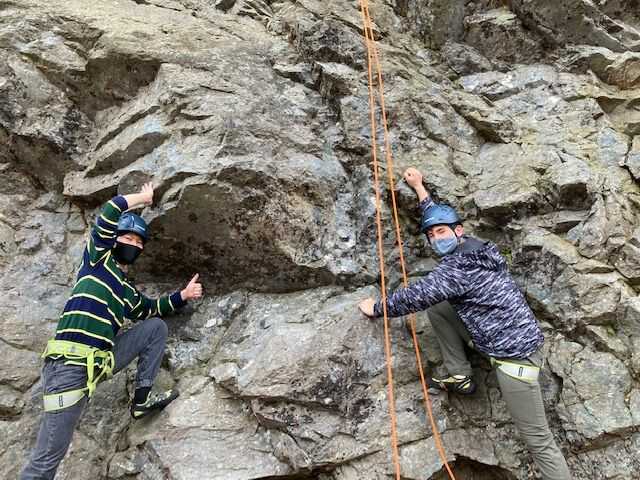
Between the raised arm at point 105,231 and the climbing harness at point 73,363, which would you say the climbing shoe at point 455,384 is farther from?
the raised arm at point 105,231

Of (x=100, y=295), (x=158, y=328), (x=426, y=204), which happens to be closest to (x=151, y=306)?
(x=158, y=328)

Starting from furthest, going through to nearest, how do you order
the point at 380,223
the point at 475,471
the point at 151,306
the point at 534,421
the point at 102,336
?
the point at 380,223 → the point at 151,306 → the point at 475,471 → the point at 102,336 → the point at 534,421

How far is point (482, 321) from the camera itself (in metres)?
5.05

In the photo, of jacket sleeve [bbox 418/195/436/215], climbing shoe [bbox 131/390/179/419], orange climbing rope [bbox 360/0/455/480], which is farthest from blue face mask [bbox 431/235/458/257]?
climbing shoe [bbox 131/390/179/419]

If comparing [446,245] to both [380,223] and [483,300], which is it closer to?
[483,300]

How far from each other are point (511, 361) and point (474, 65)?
6.43 metres

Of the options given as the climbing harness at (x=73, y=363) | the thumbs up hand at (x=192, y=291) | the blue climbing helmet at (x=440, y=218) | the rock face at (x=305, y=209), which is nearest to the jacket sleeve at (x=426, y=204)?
the rock face at (x=305, y=209)

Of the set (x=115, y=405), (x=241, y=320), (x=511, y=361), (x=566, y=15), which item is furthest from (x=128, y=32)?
(x=566, y=15)

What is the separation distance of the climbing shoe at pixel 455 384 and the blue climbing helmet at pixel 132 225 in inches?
162

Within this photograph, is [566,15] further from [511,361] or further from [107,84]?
[107,84]

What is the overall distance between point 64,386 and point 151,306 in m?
1.45

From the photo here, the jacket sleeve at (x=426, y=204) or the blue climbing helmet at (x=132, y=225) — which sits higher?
the jacket sleeve at (x=426, y=204)

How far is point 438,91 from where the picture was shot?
8195 mm

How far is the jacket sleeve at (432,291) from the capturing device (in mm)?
5062
